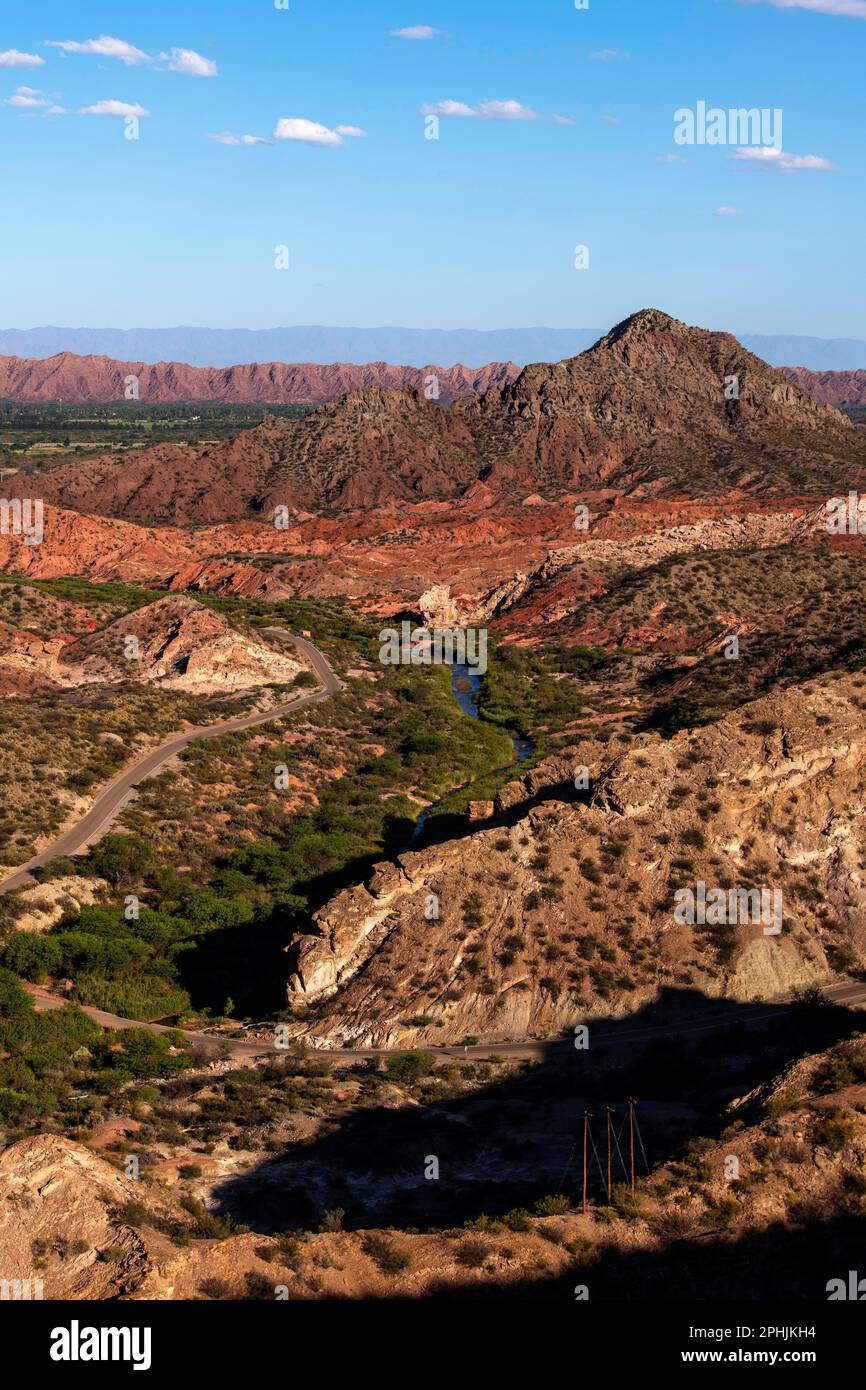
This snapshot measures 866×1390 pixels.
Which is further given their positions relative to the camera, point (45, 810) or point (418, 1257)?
point (45, 810)

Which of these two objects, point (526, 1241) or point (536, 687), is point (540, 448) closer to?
point (536, 687)

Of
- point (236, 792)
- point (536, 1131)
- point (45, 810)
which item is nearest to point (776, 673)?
point (236, 792)

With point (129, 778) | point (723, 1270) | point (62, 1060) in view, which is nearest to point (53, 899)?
point (62, 1060)

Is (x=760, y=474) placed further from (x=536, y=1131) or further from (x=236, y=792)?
(x=536, y=1131)

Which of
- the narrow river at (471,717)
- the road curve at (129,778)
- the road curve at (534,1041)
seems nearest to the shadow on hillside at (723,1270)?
the road curve at (534,1041)

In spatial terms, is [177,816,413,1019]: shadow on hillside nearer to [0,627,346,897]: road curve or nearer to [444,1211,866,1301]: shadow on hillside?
[0,627,346,897]: road curve

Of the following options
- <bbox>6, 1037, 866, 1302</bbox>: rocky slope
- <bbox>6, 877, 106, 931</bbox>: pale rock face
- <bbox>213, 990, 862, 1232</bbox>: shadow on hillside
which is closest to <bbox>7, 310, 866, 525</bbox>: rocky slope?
<bbox>6, 877, 106, 931</bbox>: pale rock face

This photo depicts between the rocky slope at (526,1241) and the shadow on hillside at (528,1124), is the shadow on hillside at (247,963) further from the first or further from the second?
the rocky slope at (526,1241)
